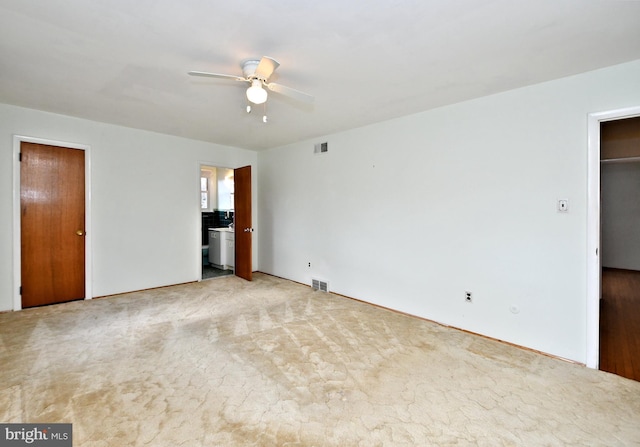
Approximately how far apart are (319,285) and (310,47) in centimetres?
354

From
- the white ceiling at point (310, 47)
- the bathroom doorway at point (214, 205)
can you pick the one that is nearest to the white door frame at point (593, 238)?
the white ceiling at point (310, 47)

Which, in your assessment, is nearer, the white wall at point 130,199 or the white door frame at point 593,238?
the white door frame at point 593,238

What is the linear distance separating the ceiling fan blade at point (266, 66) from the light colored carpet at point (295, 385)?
2.33 meters

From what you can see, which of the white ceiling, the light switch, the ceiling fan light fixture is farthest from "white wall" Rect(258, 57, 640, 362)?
the ceiling fan light fixture

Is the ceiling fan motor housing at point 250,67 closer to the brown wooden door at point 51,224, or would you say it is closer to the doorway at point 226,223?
the doorway at point 226,223

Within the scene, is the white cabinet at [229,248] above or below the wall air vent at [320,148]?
below

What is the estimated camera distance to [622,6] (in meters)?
1.74

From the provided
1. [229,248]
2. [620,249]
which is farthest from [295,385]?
[620,249]

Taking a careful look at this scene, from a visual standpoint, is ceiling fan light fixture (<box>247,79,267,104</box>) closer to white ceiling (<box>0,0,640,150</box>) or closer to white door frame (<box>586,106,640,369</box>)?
white ceiling (<box>0,0,640,150</box>)

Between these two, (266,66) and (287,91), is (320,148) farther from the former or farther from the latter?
(266,66)

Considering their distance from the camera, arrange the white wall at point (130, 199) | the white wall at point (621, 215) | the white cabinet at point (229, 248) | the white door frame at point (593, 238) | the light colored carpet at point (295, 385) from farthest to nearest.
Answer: the white wall at point (621, 215) → the white cabinet at point (229, 248) → the white wall at point (130, 199) → the white door frame at point (593, 238) → the light colored carpet at point (295, 385)

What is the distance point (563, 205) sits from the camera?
264 centimetres

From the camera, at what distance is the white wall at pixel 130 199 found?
11.9 feet

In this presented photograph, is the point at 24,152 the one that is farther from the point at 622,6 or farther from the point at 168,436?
the point at 622,6
